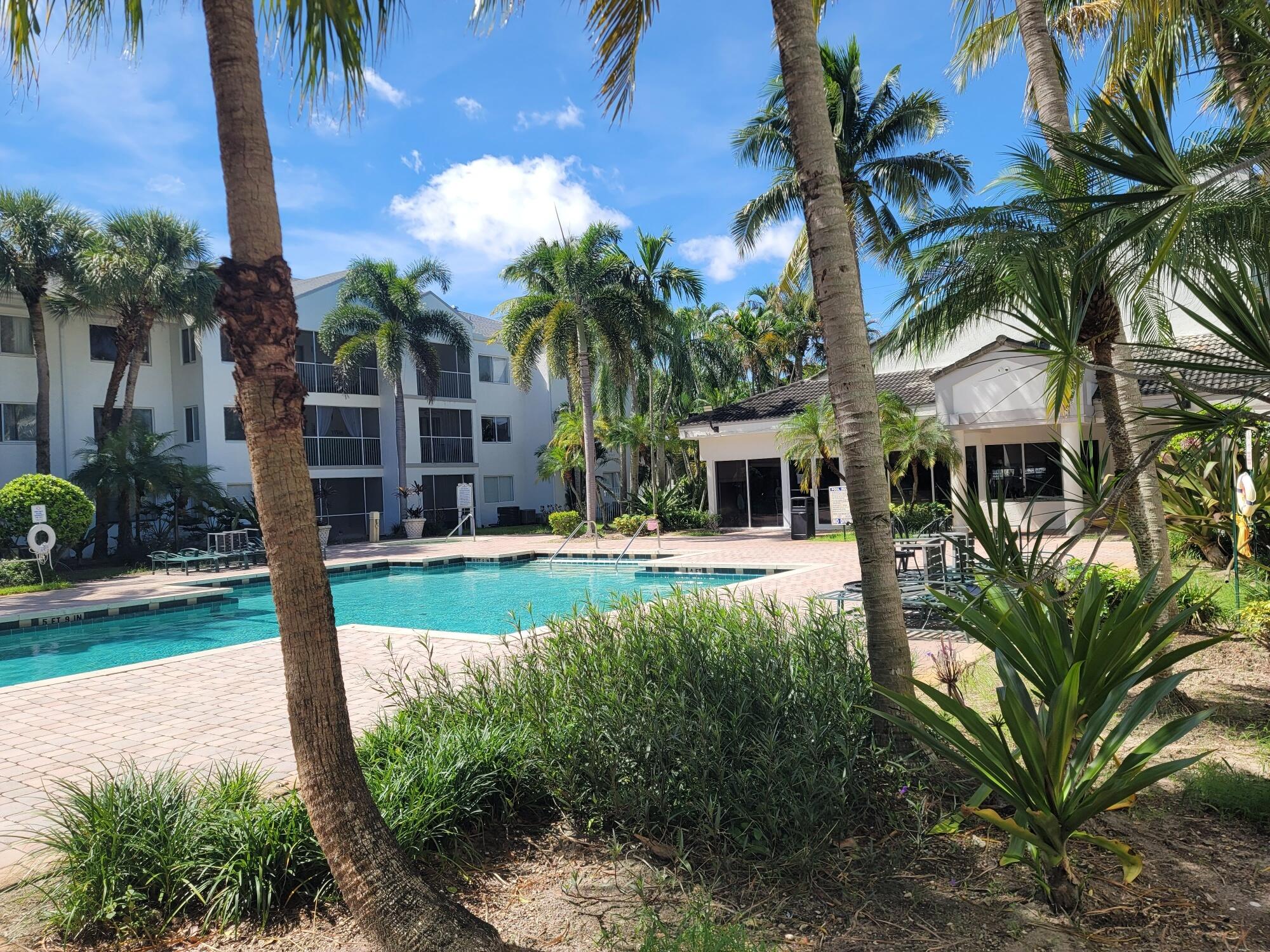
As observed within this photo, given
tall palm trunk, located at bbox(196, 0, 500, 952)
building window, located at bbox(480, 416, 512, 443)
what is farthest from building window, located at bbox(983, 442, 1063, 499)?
building window, located at bbox(480, 416, 512, 443)


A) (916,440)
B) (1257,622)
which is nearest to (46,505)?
(916,440)

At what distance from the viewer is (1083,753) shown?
320 cm

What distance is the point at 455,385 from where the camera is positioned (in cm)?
3547

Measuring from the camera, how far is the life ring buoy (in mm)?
18795

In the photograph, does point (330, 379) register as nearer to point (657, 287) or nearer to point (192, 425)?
point (192, 425)

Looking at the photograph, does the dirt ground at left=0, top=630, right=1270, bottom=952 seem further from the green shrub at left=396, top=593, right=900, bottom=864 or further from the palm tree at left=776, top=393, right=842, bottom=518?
the palm tree at left=776, top=393, right=842, bottom=518

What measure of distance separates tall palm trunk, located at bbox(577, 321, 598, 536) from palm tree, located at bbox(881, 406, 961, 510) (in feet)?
28.2

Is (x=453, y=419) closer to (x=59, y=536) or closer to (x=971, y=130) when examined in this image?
(x=59, y=536)

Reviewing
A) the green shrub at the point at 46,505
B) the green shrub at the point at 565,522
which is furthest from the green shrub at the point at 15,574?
the green shrub at the point at 565,522

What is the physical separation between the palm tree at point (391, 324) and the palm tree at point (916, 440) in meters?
17.8

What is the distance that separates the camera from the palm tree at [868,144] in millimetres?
18984

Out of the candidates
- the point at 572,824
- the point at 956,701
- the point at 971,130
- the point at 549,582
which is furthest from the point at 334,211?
the point at 971,130

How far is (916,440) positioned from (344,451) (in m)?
21.4

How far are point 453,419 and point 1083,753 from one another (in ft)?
111
